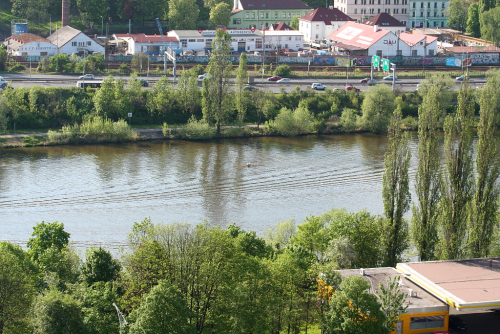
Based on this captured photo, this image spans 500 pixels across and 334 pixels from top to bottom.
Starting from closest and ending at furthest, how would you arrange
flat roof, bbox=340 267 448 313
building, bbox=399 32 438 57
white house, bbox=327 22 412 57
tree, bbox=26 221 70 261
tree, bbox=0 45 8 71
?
flat roof, bbox=340 267 448 313 → tree, bbox=26 221 70 261 → tree, bbox=0 45 8 71 → white house, bbox=327 22 412 57 → building, bbox=399 32 438 57

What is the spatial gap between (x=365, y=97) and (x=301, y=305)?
3218cm

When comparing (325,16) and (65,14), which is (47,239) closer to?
(65,14)

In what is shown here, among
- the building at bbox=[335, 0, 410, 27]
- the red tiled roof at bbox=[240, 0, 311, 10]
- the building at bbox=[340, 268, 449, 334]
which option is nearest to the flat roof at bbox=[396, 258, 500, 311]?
the building at bbox=[340, 268, 449, 334]

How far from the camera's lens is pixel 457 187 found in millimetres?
21969

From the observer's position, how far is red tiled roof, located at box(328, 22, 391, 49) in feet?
208

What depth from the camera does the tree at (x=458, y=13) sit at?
7594cm

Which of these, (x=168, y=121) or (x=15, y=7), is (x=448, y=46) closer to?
(x=168, y=121)

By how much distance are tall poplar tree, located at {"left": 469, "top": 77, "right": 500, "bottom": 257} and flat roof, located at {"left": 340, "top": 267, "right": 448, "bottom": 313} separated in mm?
3273

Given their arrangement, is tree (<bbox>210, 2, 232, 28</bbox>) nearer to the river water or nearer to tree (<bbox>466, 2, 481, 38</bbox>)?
tree (<bbox>466, 2, 481, 38</bbox>)

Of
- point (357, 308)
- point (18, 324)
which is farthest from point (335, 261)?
point (18, 324)

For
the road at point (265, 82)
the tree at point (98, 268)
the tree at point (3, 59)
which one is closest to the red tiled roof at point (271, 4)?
the road at point (265, 82)

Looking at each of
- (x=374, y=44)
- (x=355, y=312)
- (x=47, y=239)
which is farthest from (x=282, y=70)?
(x=355, y=312)

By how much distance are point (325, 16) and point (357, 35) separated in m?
5.80

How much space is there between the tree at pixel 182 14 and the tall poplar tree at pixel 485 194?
47711mm
